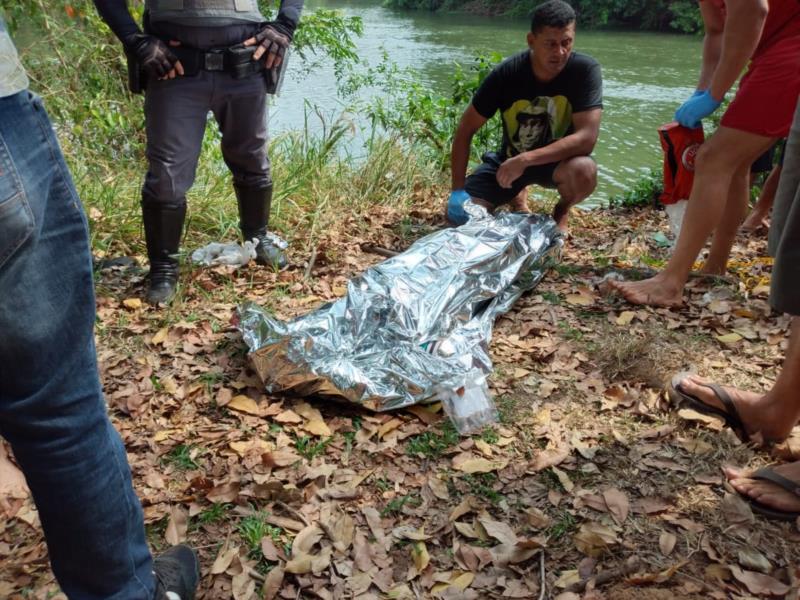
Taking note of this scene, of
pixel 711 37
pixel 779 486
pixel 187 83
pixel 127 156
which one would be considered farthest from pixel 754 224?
pixel 127 156

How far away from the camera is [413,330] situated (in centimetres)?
235

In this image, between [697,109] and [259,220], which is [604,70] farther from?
[259,220]

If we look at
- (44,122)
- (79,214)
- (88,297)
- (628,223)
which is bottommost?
(628,223)

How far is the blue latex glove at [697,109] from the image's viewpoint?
2777 millimetres

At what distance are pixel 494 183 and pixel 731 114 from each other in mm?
1505

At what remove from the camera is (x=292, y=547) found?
1639 mm

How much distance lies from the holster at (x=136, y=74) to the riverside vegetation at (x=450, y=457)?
0.86 metres

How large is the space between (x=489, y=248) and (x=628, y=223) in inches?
79.1

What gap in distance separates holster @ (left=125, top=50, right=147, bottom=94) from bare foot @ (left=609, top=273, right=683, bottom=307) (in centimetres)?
229

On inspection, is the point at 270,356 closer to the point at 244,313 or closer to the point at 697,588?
the point at 244,313

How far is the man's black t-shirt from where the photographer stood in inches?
133

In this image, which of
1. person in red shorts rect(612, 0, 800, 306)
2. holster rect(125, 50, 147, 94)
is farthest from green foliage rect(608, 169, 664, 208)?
holster rect(125, 50, 147, 94)

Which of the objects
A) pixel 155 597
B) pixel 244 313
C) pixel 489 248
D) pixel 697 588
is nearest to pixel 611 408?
pixel 697 588

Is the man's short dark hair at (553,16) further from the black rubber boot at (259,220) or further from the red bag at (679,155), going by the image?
the black rubber boot at (259,220)
